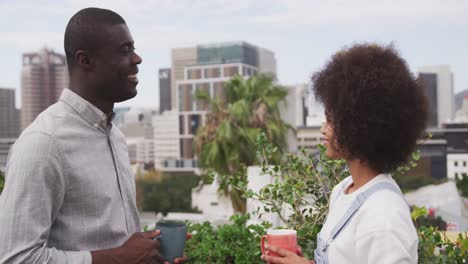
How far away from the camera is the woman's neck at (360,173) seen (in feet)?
4.36

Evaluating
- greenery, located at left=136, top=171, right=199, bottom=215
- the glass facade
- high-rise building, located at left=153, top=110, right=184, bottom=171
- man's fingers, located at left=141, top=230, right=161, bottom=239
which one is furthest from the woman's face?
high-rise building, located at left=153, top=110, right=184, bottom=171

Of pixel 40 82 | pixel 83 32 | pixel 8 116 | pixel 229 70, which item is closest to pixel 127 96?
pixel 83 32

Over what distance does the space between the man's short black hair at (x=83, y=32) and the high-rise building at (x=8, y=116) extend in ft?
290

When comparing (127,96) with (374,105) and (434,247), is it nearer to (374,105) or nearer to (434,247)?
(374,105)

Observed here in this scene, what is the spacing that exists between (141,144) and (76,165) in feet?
368

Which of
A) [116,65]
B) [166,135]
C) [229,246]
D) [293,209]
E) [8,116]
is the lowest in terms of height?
[166,135]

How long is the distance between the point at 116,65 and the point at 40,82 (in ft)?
290

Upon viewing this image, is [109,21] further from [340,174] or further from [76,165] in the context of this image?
[340,174]

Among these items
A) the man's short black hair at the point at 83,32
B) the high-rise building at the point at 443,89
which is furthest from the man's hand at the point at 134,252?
the high-rise building at the point at 443,89

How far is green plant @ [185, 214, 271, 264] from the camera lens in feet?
9.49

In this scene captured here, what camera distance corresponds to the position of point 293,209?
2.81 metres

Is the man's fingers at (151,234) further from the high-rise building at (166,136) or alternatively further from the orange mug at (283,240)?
the high-rise building at (166,136)

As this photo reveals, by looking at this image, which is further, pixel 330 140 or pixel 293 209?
pixel 293 209

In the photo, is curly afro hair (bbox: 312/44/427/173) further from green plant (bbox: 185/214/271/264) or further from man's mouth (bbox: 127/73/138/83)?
green plant (bbox: 185/214/271/264)
